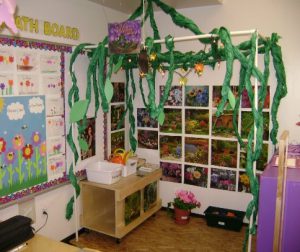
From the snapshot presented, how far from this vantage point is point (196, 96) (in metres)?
3.57

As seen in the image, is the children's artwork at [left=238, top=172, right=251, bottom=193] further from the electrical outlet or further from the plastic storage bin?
the electrical outlet

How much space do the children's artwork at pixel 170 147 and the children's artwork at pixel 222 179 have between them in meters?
0.46

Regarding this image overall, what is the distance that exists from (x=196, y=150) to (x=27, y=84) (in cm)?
197

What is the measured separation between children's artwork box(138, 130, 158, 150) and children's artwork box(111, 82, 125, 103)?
0.49 meters

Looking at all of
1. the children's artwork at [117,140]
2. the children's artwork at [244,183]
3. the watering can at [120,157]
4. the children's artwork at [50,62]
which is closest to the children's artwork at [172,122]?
the children's artwork at [117,140]

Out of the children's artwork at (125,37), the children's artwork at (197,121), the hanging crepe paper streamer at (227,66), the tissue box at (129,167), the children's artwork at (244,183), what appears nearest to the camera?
the hanging crepe paper streamer at (227,66)

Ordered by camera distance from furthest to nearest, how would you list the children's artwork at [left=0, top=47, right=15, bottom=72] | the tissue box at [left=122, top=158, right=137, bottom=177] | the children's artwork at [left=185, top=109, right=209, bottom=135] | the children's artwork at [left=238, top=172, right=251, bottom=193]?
the children's artwork at [left=185, top=109, right=209, bottom=135] < the children's artwork at [left=238, top=172, right=251, bottom=193] < the tissue box at [left=122, top=158, right=137, bottom=177] < the children's artwork at [left=0, top=47, right=15, bottom=72]

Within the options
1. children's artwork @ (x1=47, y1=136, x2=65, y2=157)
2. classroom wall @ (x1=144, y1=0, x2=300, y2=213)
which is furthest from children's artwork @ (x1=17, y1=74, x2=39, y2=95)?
classroom wall @ (x1=144, y1=0, x2=300, y2=213)

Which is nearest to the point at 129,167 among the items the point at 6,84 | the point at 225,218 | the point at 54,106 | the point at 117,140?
the point at 117,140

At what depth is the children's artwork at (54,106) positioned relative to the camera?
279cm

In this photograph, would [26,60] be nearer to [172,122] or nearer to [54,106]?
[54,106]

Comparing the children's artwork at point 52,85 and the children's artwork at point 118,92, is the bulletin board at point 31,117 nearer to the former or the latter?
the children's artwork at point 52,85

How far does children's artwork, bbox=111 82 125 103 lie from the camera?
367cm

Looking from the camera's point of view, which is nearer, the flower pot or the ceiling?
the ceiling
